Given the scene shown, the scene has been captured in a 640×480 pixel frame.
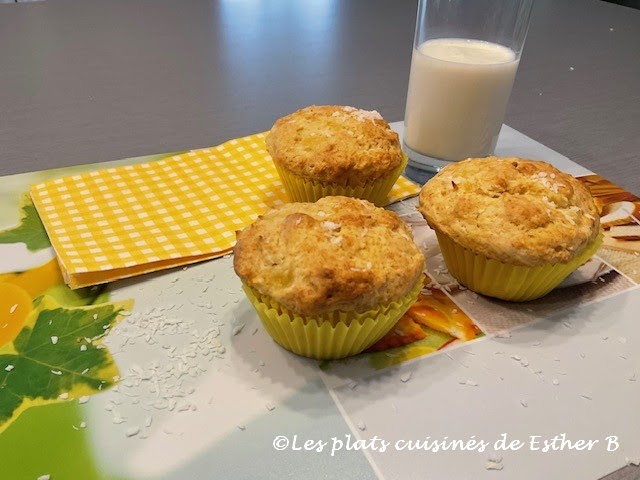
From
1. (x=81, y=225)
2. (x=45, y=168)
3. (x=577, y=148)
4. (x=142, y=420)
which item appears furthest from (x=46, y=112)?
(x=577, y=148)

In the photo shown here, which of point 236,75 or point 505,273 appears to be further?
point 236,75

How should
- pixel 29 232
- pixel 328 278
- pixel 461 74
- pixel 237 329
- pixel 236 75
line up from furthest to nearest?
pixel 236 75, pixel 461 74, pixel 29 232, pixel 237 329, pixel 328 278

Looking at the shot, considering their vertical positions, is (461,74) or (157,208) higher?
(461,74)

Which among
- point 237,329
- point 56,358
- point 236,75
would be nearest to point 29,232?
point 56,358

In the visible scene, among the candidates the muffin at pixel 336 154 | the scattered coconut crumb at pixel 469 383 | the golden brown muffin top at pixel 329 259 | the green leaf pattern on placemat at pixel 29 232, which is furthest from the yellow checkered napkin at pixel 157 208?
the scattered coconut crumb at pixel 469 383

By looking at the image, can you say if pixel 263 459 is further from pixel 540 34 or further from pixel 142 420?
pixel 540 34

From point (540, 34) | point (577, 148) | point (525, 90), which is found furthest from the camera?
point (540, 34)

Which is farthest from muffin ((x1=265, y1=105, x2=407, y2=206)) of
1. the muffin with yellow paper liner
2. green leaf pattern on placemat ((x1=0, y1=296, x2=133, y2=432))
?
green leaf pattern on placemat ((x1=0, y1=296, x2=133, y2=432))

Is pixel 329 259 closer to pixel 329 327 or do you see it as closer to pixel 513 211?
pixel 329 327
